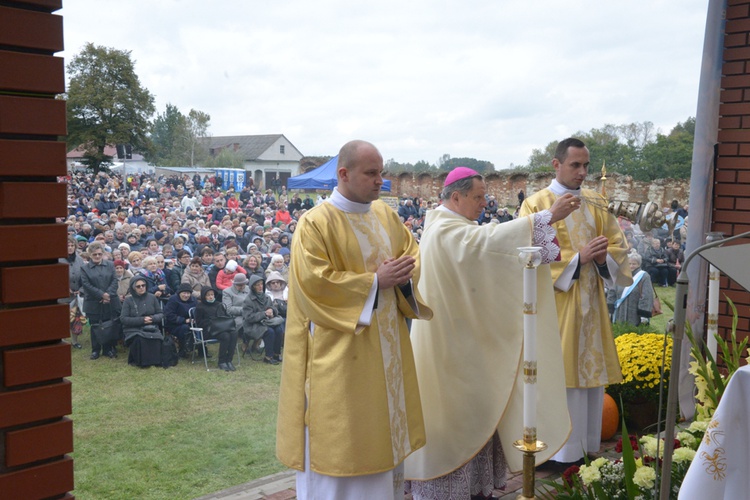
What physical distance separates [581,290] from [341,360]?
6.67ft

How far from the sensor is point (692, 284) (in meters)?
5.38

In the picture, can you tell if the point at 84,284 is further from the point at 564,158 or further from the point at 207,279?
the point at 564,158

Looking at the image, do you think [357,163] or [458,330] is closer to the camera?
[357,163]

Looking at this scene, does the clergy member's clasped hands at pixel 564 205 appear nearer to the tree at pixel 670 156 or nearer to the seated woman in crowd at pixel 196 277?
the seated woman in crowd at pixel 196 277

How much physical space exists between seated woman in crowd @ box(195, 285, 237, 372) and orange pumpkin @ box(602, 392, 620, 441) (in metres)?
3.97

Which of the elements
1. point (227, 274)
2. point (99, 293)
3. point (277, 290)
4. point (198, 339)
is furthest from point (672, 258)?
point (99, 293)

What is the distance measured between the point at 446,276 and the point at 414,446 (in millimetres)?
952

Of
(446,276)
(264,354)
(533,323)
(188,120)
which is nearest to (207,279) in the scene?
(264,354)

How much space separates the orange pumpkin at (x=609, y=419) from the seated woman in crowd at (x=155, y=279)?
200 inches

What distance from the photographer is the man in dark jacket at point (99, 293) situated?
727cm

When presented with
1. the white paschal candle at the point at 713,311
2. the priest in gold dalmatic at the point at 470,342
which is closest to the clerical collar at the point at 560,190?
the priest in gold dalmatic at the point at 470,342

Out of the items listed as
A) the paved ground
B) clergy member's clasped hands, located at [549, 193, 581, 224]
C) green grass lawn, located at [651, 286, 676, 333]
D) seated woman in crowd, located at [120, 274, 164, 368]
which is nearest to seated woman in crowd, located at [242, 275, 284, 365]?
seated woman in crowd, located at [120, 274, 164, 368]

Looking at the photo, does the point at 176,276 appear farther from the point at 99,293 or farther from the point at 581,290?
the point at 581,290

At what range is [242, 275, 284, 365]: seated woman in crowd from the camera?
7.78m
